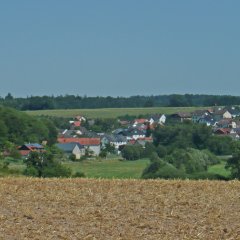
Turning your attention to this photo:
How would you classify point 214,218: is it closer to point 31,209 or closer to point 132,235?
point 132,235

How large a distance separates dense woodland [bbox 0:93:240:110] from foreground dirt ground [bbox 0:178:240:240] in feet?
358

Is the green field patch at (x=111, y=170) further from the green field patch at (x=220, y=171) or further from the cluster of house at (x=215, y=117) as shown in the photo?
the cluster of house at (x=215, y=117)

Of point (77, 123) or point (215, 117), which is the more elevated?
point (215, 117)

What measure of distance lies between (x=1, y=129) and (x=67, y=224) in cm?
3444

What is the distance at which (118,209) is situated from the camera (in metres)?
13.3

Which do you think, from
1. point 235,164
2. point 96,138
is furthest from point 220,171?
point 96,138

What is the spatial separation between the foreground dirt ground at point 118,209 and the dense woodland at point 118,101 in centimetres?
10917

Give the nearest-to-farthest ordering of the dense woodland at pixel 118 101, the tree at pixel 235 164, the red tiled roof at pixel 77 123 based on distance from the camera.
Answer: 1. the tree at pixel 235 164
2. the red tiled roof at pixel 77 123
3. the dense woodland at pixel 118 101

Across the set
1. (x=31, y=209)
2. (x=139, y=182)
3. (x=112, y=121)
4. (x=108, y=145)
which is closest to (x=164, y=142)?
(x=108, y=145)

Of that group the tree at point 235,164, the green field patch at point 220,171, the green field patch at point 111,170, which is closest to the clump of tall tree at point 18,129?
the green field patch at point 111,170

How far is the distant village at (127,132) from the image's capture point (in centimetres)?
6197

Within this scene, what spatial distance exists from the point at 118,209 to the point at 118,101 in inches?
5644

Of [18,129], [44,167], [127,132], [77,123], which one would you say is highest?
[18,129]

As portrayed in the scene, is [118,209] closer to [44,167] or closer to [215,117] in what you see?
[44,167]
